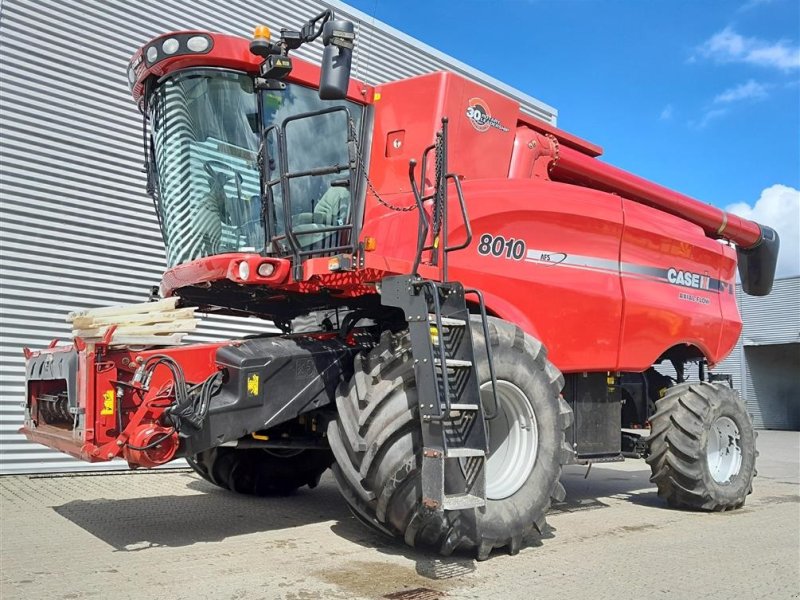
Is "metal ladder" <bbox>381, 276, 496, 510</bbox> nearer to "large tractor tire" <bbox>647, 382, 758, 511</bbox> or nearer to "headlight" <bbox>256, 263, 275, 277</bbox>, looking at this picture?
"headlight" <bbox>256, 263, 275, 277</bbox>

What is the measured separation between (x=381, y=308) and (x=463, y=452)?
173cm

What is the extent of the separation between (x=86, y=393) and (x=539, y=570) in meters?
2.96

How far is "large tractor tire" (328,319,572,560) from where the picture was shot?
443 cm

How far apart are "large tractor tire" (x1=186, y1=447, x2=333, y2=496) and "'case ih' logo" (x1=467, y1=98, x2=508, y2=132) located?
10.3 ft

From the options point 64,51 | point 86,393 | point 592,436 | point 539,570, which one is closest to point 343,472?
point 539,570

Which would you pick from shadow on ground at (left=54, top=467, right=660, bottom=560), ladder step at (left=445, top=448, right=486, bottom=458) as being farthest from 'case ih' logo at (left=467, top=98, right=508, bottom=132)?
shadow on ground at (left=54, top=467, right=660, bottom=560)

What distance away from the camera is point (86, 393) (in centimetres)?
462

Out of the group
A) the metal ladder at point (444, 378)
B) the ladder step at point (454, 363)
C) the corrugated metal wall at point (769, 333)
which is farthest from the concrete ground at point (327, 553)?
the corrugated metal wall at point (769, 333)

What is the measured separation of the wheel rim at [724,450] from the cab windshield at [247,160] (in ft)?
14.5

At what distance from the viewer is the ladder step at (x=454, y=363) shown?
4.38m

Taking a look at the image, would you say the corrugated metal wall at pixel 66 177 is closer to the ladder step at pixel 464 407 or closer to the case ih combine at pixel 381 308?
the case ih combine at pixel 381 308

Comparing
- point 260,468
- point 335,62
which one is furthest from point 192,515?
point 335,62

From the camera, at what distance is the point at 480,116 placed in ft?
19.9

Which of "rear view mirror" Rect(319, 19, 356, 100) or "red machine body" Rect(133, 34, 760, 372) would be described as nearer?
"rear view mirror" Rect(319, 19, 356, 100)
